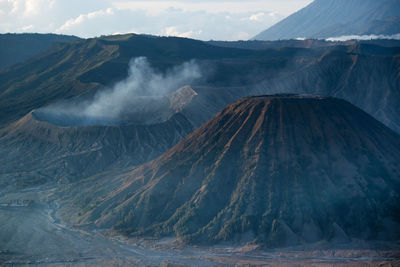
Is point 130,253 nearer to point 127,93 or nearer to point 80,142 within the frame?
point 80,142

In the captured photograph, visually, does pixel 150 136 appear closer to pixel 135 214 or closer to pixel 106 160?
pixel 106 160

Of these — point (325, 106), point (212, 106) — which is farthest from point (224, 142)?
point (212, 106)

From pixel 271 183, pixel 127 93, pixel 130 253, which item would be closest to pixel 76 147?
pixel 127 93

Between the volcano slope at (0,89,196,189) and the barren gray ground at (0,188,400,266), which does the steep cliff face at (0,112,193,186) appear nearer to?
the volcano slope at (0,89,196,189)

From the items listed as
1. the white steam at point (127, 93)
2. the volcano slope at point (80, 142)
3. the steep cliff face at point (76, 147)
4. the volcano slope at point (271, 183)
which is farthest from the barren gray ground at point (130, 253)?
the white steam at point (127, 93)

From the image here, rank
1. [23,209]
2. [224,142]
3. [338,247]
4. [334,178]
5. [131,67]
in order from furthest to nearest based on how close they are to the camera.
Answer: [131,67] < [23,209] < [224,142] < [334,178] < [338,247]
